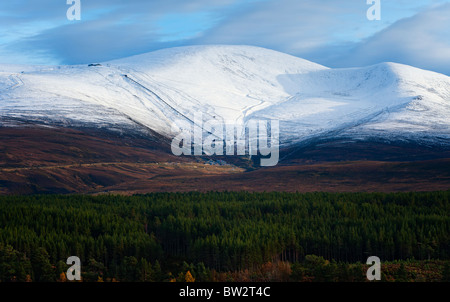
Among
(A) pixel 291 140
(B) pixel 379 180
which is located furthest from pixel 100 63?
(B) pixel 379 180

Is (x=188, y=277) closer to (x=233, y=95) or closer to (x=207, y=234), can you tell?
(x=207, y=234)

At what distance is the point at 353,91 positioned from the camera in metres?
166

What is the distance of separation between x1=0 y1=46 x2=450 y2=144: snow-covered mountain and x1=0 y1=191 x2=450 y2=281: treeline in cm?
6920

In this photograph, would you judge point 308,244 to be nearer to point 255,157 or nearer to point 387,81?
point 255,157

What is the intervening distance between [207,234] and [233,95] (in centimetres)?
11307

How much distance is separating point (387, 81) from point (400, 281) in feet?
472

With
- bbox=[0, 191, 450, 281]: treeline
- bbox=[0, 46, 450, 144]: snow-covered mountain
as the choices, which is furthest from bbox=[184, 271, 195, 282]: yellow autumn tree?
bbox=[0, 46, 450, 144]: snow-covered mountain

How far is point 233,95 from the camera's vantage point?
15350 cm

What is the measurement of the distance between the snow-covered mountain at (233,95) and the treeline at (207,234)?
6920cm

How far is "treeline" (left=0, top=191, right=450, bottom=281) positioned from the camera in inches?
1384

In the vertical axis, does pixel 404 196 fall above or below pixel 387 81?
below

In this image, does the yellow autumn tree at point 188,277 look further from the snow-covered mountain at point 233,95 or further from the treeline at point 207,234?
the snow-covered mountain at point 233,95

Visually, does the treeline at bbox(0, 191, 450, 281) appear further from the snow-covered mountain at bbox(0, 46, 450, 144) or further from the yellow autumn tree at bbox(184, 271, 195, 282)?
the snow-covered mountain at bbox(0, 46, 450, 144)

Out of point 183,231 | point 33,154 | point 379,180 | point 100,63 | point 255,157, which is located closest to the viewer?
point 183,231
